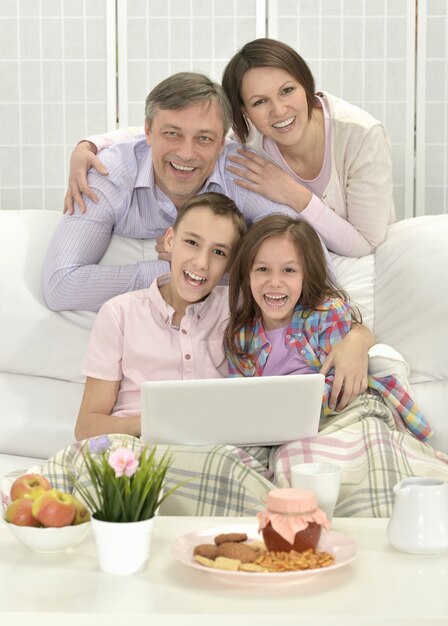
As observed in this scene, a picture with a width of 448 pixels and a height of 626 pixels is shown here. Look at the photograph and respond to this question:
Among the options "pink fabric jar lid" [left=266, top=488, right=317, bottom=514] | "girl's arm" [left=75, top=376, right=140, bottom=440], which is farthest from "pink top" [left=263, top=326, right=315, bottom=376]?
"pink fabric jar lid" [left=266, top=488, right=317, bottom=514]

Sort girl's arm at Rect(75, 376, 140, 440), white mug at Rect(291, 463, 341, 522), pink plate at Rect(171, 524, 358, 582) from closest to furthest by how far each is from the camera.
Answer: pink plate at Rect(171, 524, 358, 582) → white mug at Rect(291, 463, 341, 522) → girl's arm at Rect(75, 376, 140, 440)

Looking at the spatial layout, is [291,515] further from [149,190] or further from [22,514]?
[149,190]

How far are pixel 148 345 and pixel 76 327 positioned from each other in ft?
0.97

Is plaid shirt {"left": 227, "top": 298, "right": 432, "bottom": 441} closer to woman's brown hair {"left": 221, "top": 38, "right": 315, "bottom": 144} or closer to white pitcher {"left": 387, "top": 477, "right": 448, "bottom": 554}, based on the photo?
woman's brown hair {"left": 221, "top": 38, "right": 315, "bottom": 144}

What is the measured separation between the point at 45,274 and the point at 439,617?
1.65 metres

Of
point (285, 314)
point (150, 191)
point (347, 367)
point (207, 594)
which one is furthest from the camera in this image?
point (150, 191)

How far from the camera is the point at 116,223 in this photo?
2.67 metres

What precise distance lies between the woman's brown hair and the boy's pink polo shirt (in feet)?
2.03

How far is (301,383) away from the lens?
184cm

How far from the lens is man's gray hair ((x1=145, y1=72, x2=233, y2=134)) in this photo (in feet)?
8.22

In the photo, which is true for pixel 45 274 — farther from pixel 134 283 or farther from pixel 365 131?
pixel 365 131

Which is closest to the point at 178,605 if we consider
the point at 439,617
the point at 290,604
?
the point at 290,604

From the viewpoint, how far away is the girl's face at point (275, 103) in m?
2.64

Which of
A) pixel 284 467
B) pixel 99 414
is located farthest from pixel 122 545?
pixel 99 414
